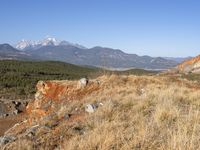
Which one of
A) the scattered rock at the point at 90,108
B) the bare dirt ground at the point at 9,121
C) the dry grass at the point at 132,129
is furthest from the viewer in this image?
the bare dirt ground at the point at 9,121

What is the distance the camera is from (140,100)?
10.5 meters

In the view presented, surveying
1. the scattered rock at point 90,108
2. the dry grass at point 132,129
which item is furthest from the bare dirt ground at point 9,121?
the scattered rock at point 90,108

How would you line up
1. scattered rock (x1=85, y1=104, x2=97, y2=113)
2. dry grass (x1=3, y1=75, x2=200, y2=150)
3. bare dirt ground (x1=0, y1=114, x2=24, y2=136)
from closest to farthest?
dry grass (x1=3, y1=75, x2=200, y2=150) → scattered rock (x1=85, y1=104, x2=97, y2=113) → bare dirt ground (x1=0, y1=114, x2=24, y2=136)

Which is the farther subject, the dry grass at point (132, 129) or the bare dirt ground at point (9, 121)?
the bare dirt ground at point (9, 121)

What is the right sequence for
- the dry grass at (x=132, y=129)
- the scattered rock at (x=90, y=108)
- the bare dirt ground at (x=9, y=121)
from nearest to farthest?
the dry grass at (x=132, y=129) → the scattered rock at (x=90, y=108) → the bare dirt ground at (x=9, y=121)

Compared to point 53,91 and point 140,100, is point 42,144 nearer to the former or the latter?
point 140,100

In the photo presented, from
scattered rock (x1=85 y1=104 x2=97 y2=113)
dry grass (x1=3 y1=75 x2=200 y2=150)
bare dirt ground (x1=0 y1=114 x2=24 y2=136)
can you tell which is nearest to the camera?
dry grass (x1=3 y1=75 x2=200 y2=150)

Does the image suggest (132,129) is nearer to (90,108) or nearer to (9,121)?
(90,108)

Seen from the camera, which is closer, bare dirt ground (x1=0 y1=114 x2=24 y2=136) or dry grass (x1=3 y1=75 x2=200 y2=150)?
dry grass (x1=3 y1=75 x2=200 y2=150)

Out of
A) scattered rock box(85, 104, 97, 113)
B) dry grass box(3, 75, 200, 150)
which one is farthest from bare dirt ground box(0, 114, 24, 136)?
scattered rock box(85, 104, 97, 113)

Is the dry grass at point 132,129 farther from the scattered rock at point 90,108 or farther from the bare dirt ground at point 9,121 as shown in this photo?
the bare dirt ground at point 9,121

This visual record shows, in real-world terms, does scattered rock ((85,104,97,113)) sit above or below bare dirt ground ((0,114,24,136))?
above

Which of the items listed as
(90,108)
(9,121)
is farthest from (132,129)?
(9,121)

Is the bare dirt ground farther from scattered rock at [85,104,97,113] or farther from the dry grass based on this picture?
scattered rock at [85,104,97,113]
